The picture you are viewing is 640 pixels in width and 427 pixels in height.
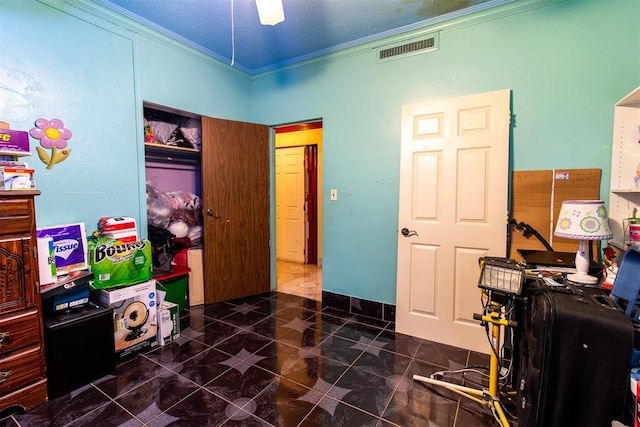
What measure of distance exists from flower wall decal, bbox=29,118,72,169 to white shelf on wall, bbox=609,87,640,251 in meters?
3.88

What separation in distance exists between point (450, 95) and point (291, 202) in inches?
133

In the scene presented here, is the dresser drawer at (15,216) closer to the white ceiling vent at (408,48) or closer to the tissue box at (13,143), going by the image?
the tissue box at (13,143)

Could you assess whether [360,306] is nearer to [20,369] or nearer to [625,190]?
[625,190]

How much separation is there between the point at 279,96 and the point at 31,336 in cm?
303

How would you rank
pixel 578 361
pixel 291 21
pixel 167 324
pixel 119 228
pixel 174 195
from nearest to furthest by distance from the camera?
pixel 578 361, pixel 119 228, pixel 167 324, pixel 291 21, pixel 174 195

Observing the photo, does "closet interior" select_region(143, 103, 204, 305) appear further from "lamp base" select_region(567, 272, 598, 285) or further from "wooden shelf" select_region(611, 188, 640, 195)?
"wooden shelf" select_region(611, 188, 640, 195)

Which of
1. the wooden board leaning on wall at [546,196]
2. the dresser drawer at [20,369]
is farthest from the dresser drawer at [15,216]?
the wooden board leaning on wall at [546,196]

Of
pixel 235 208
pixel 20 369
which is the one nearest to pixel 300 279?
pixel 235 208

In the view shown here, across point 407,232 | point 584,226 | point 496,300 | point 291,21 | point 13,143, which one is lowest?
point 496,300

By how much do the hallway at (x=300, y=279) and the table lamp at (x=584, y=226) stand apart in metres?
2.45

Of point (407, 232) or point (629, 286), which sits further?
point (407, 232)

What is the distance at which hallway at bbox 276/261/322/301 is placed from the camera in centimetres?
367

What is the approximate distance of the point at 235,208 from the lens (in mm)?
3354

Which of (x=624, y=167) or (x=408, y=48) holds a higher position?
(x=408, y=48)
